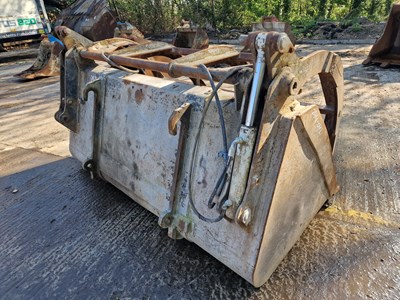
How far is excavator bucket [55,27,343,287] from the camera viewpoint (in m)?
1.32

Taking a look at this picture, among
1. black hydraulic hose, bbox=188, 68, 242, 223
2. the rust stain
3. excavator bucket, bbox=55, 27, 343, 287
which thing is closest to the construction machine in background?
excavator bucket, bbox=55, 27, 343, 287

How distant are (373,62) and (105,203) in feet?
16.9

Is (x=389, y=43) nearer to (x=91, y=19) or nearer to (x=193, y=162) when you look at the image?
(x=193, y=162)

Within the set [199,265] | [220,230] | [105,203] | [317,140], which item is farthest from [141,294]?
[317,140]

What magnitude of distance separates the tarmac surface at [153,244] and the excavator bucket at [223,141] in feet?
0.46

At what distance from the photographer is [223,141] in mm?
1430

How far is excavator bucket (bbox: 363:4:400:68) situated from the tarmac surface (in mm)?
3074

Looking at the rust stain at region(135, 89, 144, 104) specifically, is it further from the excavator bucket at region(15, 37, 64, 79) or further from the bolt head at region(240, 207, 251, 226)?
the excavator bucket at region(15, 37, 64, 79)

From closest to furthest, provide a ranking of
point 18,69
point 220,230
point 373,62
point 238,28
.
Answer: point 220,230 < point 373,62 < point 18,69 < point 238,28

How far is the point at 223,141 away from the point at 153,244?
2.71 feet

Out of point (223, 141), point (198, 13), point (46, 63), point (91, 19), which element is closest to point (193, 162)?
point (223, 141)

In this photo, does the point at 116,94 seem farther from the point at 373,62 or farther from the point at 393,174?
the point at 373,62

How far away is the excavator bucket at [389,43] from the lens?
5.50m

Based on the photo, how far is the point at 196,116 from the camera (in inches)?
64.1
